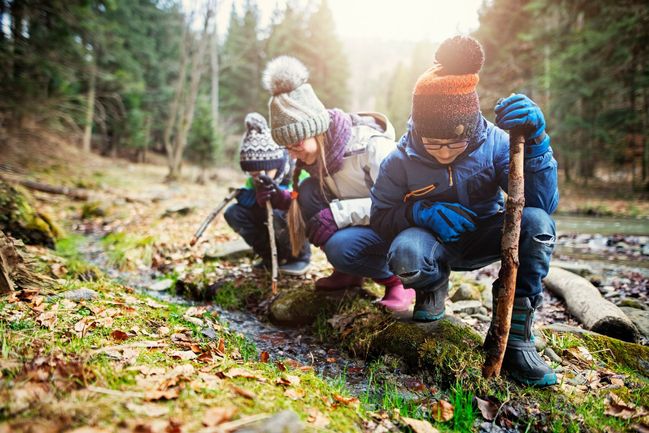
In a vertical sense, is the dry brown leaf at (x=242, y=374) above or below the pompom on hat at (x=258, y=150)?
below

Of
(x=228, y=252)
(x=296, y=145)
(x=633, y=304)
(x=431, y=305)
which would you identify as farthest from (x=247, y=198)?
(x=633, y=304)

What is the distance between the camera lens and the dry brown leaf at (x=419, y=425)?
1.62 m

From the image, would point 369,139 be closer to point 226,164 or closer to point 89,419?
point 89,419

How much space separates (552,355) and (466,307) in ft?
2.80

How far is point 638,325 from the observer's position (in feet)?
9.29

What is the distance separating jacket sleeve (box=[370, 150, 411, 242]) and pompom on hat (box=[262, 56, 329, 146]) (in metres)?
0.75

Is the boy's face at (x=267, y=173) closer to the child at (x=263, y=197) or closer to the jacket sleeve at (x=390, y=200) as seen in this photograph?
the child at (x=263, y=197)


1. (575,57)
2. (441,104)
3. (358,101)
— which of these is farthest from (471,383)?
(358,101)

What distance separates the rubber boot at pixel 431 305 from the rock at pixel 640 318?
158cm

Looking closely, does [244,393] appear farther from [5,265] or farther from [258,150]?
[258,150]

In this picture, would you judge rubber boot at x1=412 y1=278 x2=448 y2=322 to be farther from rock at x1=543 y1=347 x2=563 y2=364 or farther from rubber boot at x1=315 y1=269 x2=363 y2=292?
rubber boot at x1=315 y1=269 x2=363 y2=292

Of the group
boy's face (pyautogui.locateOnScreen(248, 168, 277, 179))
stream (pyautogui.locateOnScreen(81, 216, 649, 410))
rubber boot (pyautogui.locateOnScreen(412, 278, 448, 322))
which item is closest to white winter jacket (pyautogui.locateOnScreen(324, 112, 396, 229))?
rubber boot (pyautogui.locateOnScreen(412, 278, 448, 322))

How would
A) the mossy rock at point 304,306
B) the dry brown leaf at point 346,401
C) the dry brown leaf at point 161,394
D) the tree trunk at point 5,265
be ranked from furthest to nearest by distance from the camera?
the mossy rock at point 304,306
the tree trunk at point 5,265
the dry brown leaf at point 346,401
the dry brown leaf at point 161,394

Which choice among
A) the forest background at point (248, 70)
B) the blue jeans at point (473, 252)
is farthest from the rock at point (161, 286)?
the forest background at point (248, 70)
